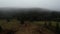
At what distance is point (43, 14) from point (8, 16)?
0.36 metres

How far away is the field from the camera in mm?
1098

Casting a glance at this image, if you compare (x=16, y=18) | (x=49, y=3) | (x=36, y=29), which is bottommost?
(x=36, y=29)

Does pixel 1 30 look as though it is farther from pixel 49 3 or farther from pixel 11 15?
pixel 49 3

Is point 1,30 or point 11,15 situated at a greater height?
point 11,15

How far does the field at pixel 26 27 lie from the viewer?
110 cm

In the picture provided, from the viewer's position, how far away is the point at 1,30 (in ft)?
3.64

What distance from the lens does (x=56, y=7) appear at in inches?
43.6

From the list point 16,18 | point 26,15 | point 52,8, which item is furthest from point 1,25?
point 52,8

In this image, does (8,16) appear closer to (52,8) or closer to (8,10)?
(8,10)

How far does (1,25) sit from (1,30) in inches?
2.1

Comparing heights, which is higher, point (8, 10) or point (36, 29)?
point (8, 10)

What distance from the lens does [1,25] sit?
110cm

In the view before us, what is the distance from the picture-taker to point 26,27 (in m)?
1.11

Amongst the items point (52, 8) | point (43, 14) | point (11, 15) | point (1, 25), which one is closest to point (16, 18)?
point (11, 15)
